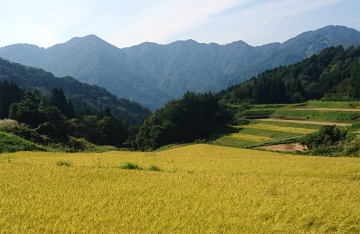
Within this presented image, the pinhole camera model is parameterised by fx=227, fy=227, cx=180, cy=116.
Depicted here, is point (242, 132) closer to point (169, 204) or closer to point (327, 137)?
point (327, 137)

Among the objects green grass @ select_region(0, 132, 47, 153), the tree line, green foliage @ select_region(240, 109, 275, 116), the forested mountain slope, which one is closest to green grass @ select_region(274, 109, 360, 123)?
green foliage @ select_region(240, 109, 275, 116)

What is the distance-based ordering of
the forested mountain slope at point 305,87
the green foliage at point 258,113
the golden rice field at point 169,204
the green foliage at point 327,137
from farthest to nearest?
the forested mountain slope at point 305,87 → the green foliage at point 258,113 → the green foliage at point 327,137 → the golden rice field at point 169,204

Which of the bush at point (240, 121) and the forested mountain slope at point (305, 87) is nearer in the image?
the bush at point (240, 121)

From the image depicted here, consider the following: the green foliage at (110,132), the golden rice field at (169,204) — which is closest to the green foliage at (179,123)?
the green foliage at (110,132)

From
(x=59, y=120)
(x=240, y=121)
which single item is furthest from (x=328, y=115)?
(x=59, y=120)

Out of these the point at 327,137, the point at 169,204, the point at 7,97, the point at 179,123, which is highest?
the point at 7,97

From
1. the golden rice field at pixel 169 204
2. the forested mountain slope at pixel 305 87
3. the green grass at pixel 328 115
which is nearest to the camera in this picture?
the golden rice field at pixel 169 204

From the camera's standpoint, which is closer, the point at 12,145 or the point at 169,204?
the point at 169,204

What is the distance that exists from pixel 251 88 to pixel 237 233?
12351 cm

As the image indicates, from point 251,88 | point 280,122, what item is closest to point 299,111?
point 280,122

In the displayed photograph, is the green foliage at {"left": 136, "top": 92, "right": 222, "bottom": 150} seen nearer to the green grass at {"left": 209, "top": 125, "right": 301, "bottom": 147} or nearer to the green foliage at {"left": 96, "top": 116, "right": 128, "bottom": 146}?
the green grass at {"left": 209, "top": 125, "right": 301, "bottom": 147}

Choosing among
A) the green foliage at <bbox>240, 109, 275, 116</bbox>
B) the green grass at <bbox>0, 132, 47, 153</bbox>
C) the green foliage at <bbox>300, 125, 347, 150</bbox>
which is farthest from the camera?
the green foliage at <bbox>240, 109, 275, 116</bbox>

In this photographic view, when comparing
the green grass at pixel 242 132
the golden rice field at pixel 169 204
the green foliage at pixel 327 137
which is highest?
the golden rice field at pixel 169 204

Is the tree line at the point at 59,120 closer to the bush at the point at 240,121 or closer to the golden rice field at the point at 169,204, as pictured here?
the golden rice field at the point at 169,204
